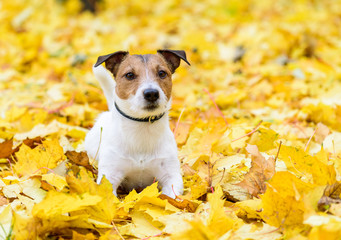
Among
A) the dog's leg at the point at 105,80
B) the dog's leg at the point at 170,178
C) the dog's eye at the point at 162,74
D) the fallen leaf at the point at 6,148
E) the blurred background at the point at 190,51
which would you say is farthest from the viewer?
the blurred background at the point at 190,51

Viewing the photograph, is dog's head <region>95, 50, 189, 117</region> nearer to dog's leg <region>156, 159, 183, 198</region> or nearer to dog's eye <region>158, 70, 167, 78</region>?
dog's eye <region>158, 70, 167, 78</region>

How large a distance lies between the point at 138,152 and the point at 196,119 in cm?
143

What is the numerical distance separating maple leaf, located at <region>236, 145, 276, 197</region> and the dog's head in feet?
2.24

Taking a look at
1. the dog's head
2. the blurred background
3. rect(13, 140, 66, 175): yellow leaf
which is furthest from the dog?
the blurred background

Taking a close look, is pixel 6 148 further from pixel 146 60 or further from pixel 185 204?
pixel 185 204

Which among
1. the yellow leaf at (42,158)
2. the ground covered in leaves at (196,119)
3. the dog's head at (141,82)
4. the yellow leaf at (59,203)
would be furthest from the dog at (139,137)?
the yellow leaf at (59,203)

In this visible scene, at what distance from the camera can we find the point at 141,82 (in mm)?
2576

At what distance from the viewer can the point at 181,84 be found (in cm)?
535

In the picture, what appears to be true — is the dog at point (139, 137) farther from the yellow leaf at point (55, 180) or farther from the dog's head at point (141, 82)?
the yellow leaf at point (55, 180)

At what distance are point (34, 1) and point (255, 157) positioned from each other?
9.86m

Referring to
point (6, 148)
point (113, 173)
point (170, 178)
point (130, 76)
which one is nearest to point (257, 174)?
point (170, 178)

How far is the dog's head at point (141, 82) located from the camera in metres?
2.48

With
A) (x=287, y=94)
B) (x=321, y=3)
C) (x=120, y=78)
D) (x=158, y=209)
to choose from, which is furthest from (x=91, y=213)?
(x=321, y=3)

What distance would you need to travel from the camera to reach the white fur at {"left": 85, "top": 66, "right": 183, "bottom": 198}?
258 cm
